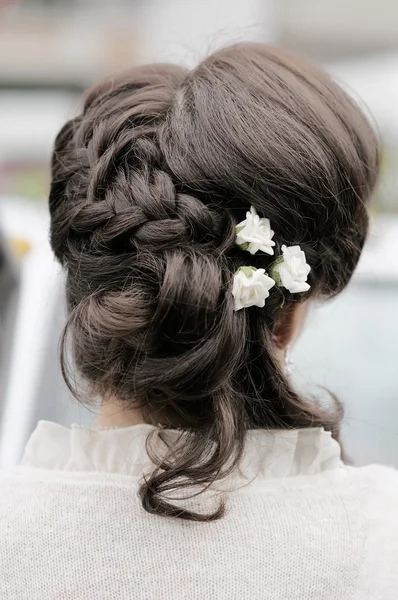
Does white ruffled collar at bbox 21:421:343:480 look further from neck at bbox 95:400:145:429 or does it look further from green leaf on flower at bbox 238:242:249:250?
green leaf on flower at bbox 238:242:249:250

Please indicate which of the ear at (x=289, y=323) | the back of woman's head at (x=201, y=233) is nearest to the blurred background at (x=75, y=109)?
the ear at (x=289, y=323)

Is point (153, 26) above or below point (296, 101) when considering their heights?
below

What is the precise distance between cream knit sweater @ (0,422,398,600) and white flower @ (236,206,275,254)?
0.26 m

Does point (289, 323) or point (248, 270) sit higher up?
point (248, 270)

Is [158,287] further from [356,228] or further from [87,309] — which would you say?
[356,228]

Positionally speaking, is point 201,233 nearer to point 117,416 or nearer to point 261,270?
point 261,270

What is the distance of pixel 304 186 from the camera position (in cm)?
85

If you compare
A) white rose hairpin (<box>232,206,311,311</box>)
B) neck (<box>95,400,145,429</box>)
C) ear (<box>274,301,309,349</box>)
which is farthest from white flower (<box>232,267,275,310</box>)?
neck (<box>95,400,145,429</box>)

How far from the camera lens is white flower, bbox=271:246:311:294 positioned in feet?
2.69

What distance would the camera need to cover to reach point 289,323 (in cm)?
95

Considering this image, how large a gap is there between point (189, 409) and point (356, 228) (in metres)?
0.36

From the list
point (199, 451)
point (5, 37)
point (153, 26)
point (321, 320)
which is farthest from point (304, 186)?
point (5, 37)

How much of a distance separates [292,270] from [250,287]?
0.07 m

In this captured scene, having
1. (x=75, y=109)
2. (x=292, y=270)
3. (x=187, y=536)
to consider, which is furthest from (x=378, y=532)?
(x=75, y=109)
